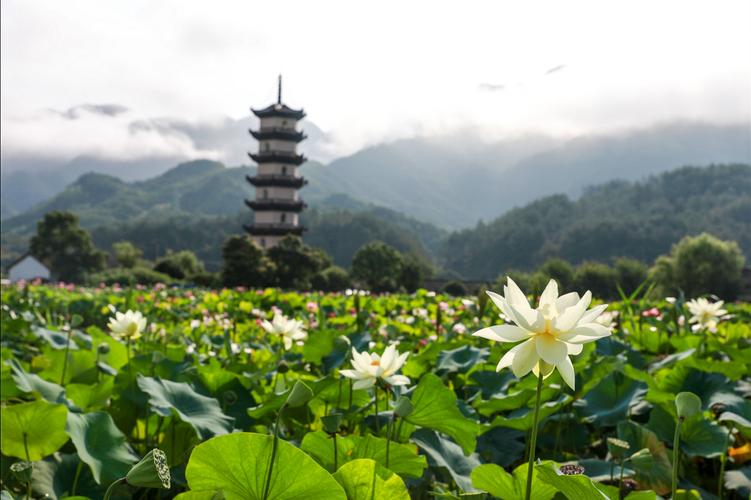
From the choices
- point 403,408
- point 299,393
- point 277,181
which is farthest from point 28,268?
point 299,393

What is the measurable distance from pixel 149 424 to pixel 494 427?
0.79m

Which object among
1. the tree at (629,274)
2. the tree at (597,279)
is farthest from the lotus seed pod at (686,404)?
the tree at (629,274)

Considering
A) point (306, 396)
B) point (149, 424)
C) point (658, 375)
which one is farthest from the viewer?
point (658, 375)

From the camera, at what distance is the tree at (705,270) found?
38219mm

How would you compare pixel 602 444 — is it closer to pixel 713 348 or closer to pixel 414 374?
pixel 414 374

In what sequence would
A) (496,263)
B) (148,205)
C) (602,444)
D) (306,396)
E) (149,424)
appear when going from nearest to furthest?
(306,396) < (149,424) < (602,444) < (496,263) < (148,205)

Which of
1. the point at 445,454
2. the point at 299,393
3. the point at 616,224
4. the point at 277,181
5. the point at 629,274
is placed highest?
the point at 277,181

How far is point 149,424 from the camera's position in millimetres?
1498

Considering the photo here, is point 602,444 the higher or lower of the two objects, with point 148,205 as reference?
lower

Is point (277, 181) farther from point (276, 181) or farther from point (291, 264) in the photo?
point (291, 264)

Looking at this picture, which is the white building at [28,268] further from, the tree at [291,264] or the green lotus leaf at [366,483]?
the green lotus leaf at [366,483]

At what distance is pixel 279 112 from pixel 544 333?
159 ft

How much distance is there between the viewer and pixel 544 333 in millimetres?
767

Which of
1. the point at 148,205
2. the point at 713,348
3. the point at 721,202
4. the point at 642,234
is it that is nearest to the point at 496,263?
the point at 642,234
